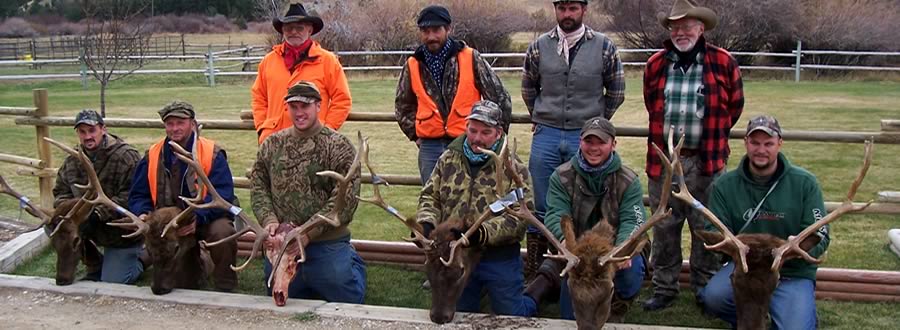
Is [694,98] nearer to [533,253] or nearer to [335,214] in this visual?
[533,253]

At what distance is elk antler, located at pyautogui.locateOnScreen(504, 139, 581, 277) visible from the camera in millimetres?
4723

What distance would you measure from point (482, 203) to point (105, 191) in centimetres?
313

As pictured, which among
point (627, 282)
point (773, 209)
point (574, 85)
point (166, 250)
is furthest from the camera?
point (574, 85)

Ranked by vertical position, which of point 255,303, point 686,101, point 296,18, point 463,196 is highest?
point 296,18

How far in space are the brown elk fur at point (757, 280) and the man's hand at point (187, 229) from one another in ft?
12.0

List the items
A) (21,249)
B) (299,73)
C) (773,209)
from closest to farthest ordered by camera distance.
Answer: (773,209), (299,73), (21,249)

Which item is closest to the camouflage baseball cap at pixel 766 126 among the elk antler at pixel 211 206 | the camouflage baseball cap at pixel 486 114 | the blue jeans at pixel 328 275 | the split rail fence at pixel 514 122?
the split rail fence at pixel 514 122

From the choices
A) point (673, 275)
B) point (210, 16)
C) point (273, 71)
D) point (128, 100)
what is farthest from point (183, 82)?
point (210, 16)

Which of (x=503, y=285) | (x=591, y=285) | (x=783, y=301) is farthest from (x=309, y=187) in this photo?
(x=783, y=301)

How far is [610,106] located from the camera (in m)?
6.25

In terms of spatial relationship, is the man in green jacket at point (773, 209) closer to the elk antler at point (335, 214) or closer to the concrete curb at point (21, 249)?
the elk antler at point (335, 214)

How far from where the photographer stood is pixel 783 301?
496 cm

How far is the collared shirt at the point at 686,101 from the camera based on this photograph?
573 centimetres

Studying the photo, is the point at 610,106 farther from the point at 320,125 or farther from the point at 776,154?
the point at 320,125
